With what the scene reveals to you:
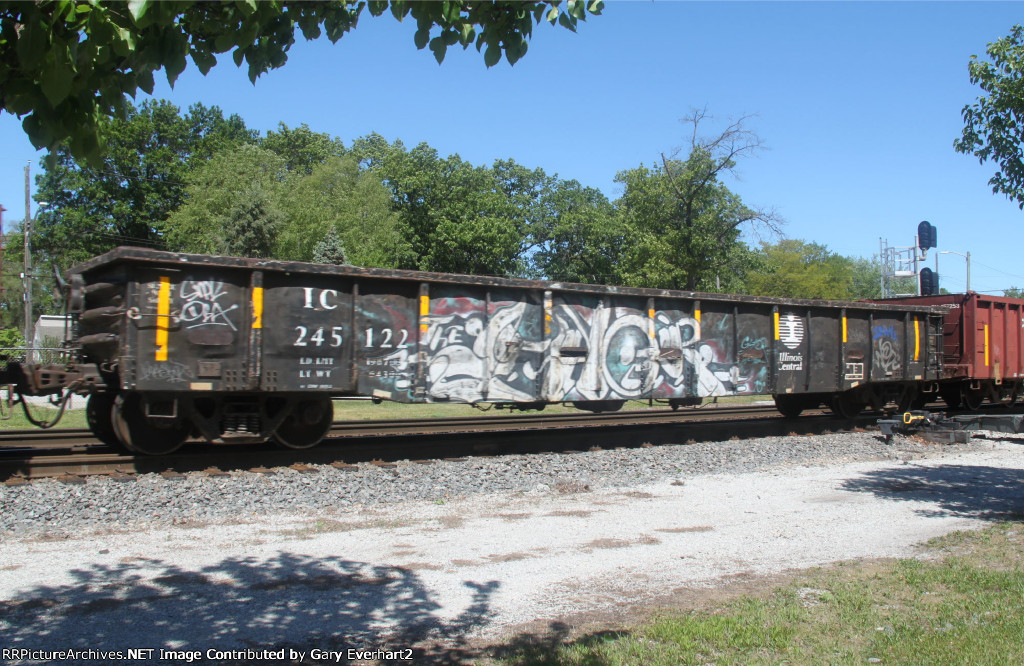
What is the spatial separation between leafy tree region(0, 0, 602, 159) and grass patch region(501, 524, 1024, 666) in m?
3.43

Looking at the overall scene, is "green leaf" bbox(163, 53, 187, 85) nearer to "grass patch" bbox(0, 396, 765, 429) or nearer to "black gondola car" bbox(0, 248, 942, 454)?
"black gondola car" bbox(0, 248, 942, 454)

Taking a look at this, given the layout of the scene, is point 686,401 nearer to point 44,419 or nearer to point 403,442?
point 403,442

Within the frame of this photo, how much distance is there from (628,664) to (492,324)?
25.1ft

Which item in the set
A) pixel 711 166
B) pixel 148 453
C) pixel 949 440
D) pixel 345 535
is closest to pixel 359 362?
pixel 148 453

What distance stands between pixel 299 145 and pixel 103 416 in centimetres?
6020

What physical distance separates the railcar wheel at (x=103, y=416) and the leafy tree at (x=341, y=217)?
85.5ft

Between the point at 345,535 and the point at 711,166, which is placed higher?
the point at 711,166

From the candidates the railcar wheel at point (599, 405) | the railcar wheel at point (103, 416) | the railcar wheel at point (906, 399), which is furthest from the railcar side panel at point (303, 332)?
the railcar wheel at point (906, 399)

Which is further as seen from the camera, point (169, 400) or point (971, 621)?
point (169, 400)

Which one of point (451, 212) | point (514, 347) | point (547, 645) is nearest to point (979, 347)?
point (514, 347)

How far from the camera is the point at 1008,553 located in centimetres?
625

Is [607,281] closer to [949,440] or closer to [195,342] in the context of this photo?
[949,440]

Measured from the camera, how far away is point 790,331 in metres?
14.6

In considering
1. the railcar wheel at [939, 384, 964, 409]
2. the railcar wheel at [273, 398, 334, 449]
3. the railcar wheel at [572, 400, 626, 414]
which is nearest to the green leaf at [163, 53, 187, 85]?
the railcar wheel at [273, 398, 334, 449]
